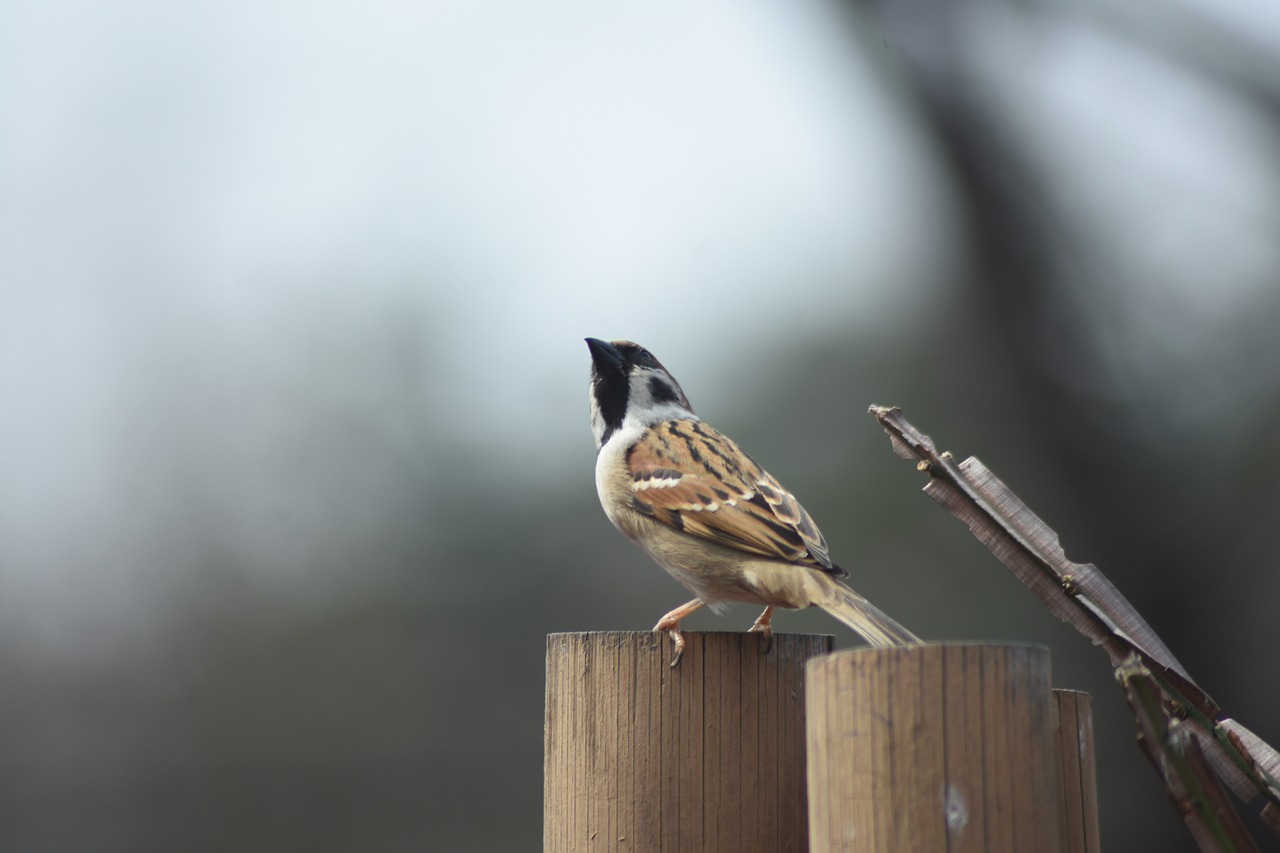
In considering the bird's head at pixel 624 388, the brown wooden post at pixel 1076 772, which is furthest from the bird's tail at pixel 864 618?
the bird's head at pixel 624 388

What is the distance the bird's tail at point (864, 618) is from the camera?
3.28 m

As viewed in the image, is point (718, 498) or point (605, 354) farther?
point (605, 354)

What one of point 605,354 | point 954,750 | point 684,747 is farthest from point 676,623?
→ point 954,750

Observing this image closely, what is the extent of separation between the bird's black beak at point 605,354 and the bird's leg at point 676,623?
1.28m

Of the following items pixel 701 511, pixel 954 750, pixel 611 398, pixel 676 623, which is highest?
pixel 611 398

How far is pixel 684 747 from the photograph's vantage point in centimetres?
249

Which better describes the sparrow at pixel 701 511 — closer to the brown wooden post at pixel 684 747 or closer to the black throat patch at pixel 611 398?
the black throat patch at pixel 611 398

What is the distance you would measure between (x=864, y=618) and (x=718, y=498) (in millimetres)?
990

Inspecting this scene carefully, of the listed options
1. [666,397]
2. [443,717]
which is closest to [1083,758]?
[666,397]

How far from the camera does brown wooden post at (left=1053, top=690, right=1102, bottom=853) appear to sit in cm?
234

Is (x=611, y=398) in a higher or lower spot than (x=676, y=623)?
higher

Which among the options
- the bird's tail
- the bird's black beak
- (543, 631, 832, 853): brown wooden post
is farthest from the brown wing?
(543, 631, 832, 853): brown wooden post

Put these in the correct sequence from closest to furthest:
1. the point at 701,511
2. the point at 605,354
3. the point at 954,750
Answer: the point at 954,750 < the point at 701,511 < the point at 605,354

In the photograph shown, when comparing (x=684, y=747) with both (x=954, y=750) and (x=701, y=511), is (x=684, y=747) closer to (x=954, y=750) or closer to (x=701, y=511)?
(x=954, y=750)
